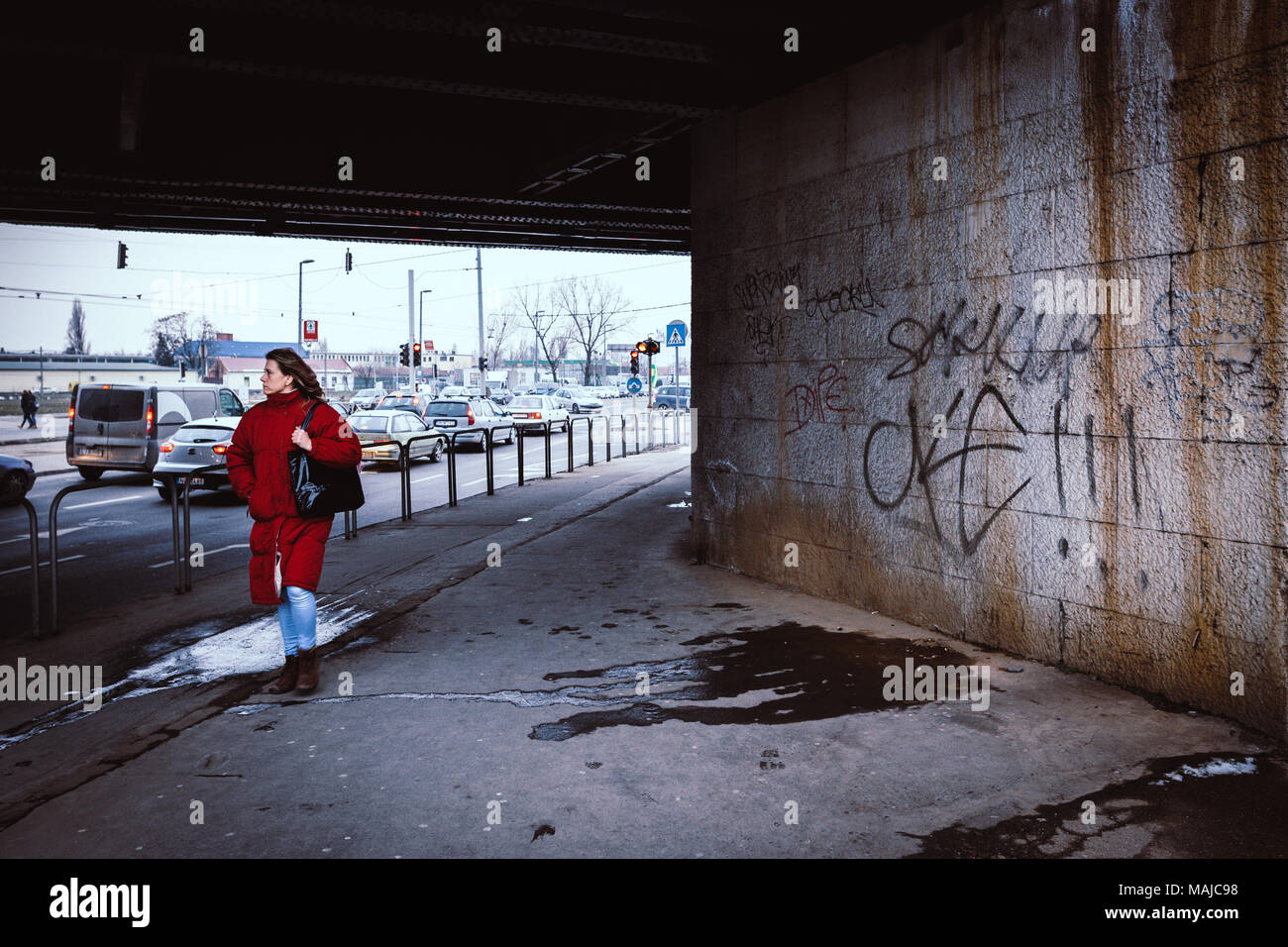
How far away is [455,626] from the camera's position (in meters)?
7.25

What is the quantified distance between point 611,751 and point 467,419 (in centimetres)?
2642

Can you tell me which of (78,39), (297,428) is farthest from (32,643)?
(78,39)

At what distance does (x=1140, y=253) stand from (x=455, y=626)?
4941mm

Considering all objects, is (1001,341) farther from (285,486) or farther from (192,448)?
(192,448)

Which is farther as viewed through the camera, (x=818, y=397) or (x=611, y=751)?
(x=818, y=397)

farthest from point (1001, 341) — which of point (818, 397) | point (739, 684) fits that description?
point (739, 684)

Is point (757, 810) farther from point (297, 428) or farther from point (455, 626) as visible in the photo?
point (455, 626)

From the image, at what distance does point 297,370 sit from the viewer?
5688mm

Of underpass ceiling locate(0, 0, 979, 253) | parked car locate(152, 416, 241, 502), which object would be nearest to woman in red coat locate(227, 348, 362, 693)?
underpass ceiling locate(0, 0, 979, 253)

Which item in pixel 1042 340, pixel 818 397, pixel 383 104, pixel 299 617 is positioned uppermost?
pixel 383 104

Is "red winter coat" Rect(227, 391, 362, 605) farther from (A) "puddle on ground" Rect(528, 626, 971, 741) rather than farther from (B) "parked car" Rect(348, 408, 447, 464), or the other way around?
(B) "parked car" Rect(348, 408, 447, 464)

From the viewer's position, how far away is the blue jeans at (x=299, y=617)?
561 centimetres

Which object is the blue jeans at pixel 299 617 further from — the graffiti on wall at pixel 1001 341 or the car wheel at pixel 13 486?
the car wheel at pixel 13 486
